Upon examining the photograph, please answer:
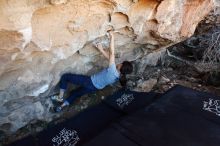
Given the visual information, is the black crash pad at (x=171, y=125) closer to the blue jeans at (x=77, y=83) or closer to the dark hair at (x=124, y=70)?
the blue jeans at (x=77, y=83)

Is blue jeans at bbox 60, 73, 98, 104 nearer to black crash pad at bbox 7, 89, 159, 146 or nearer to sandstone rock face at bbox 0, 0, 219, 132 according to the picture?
sandstone rock face at bbox 0, 0, 219, 132

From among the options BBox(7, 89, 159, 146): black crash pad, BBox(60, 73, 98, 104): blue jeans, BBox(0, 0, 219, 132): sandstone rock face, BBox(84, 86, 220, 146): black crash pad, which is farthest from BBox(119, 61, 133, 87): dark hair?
BBox(84, 86, 220, 146): black crash pad

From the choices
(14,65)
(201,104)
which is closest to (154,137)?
(201,104)

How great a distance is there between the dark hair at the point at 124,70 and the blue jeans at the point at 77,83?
0.58 metres

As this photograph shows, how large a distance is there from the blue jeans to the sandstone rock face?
0.26 feet

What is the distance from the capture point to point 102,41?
314cm

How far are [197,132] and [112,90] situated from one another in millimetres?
1889

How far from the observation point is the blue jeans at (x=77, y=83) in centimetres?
324

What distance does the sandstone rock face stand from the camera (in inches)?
87.9

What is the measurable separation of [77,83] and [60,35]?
0.83 meters

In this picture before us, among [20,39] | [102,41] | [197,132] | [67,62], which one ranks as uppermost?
[20,39]

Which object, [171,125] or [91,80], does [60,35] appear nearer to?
[91,80]

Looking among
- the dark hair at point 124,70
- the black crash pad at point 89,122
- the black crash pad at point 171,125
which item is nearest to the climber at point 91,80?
the black crash pad at point 89,122

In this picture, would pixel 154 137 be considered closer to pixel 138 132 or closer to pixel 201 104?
pixel 138 132
